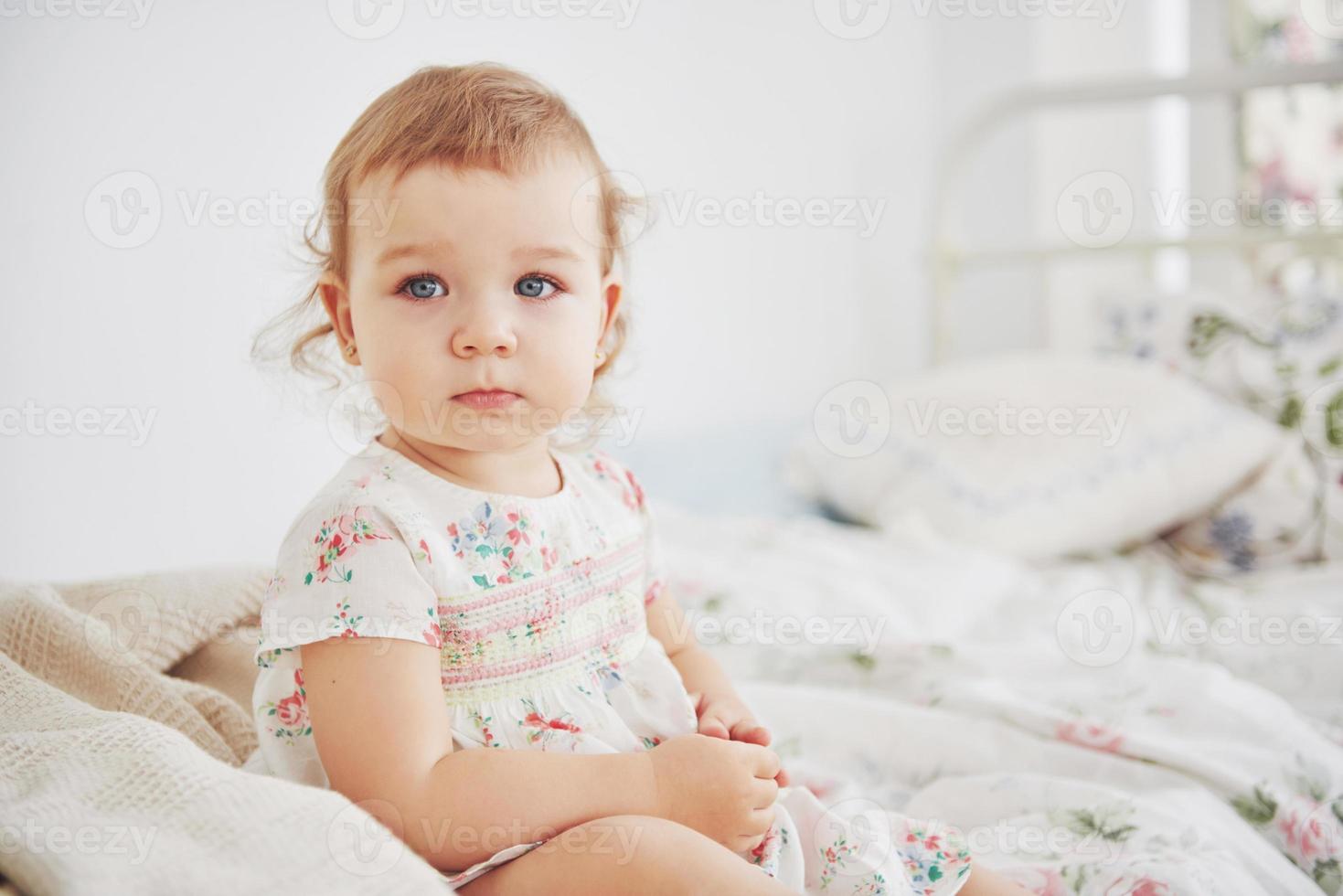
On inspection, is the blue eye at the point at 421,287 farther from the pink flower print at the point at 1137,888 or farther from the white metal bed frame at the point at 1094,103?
the white metal bed frame at the point at 1094,103

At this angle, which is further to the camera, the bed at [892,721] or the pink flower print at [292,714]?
the pink flower print at [292,714]

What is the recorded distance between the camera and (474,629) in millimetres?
677

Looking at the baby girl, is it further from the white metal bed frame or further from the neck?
the white metal bed frame

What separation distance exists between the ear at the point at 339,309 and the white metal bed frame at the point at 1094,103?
1.76 meters

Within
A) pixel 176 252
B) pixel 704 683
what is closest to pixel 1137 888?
pixel 704 683

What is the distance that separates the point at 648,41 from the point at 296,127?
0.87 metres

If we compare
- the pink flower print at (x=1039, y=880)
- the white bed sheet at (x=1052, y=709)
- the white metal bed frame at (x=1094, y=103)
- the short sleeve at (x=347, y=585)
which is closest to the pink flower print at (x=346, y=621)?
the short sleeve at (x=347, y=585)

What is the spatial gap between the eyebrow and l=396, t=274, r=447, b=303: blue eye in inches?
0.6

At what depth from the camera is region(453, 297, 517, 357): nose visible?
2.16 ft

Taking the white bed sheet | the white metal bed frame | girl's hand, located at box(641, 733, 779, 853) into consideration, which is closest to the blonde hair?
girl's hand, located at box(641, 733, 779, 853)

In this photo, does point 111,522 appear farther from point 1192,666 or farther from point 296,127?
point 1192,666

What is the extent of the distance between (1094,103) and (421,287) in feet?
6.69

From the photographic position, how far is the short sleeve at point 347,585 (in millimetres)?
617

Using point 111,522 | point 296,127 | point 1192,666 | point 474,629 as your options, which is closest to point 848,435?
point 1192,666
